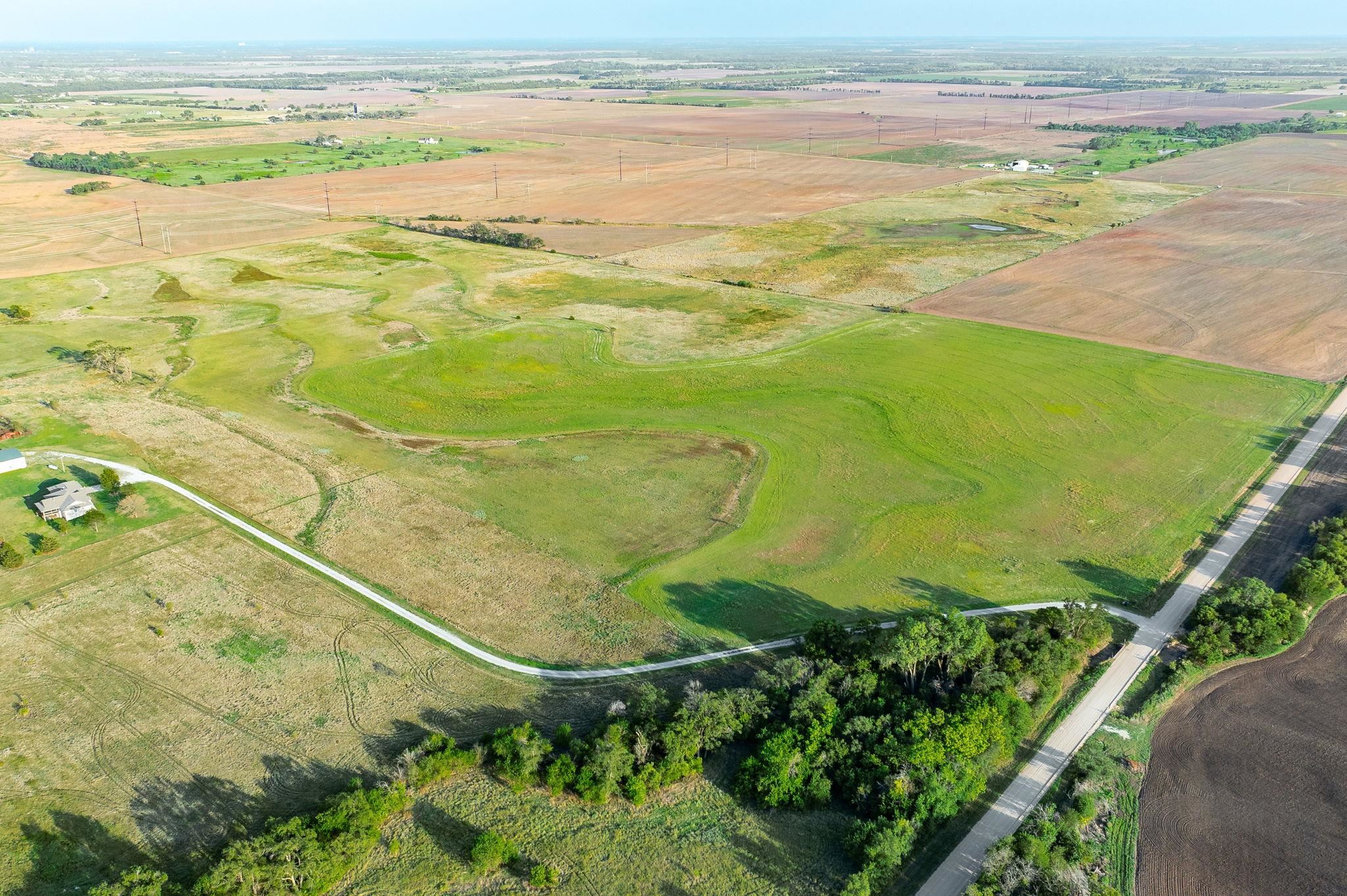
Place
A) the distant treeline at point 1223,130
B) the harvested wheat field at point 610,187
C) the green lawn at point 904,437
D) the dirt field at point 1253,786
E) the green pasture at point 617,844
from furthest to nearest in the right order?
1. the distant treeline at point 1223,130
2. the harvested wheat field at point 610,187
3. the green lawn at point 904,437
4. the dirt field at point 1253,786
5. the green pasture at point 617,844

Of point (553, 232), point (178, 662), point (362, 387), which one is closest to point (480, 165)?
point (553, 232)

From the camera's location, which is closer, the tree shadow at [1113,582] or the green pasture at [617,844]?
the green pasture at [617,844]

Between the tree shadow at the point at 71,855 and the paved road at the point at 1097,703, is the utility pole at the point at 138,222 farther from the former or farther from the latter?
the paved road at the point at 1097,703

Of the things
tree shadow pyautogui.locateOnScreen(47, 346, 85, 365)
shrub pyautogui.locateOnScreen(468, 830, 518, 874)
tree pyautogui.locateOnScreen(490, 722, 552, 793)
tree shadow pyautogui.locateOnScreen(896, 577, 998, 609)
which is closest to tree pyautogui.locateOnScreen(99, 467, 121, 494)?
tree shadow pyautogui.locateOnScreen(47, 346, 85, 365)

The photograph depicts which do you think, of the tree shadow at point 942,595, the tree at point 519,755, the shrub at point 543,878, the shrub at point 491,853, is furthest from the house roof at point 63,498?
the tree shadow at point 942,595

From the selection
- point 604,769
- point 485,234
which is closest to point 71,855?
point 604,769

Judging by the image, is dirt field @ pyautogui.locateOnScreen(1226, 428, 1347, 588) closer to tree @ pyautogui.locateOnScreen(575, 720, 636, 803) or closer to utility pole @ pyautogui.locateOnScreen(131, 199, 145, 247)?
tree @ pyautogui.locateOnScreen(575, 720, 636, 803)

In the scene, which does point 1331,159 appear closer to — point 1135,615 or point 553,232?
point 553,232
